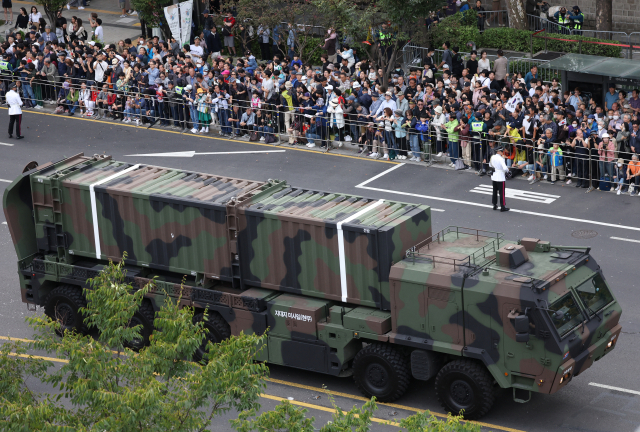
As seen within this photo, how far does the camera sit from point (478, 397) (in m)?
15.0

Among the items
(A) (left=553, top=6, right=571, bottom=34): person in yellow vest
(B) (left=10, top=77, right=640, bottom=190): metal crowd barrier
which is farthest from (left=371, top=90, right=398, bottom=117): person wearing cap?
(A) (left=553, top=6, right=571, bottom=34): person in yellow vest

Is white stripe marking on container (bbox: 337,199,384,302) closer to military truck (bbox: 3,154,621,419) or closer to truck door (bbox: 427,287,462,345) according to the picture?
military truck (bbox: 3,154,621,419)

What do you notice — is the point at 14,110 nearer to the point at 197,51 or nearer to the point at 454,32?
the point at 197,51

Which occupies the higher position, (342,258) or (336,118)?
(336,118)

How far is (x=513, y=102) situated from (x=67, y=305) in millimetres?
13857

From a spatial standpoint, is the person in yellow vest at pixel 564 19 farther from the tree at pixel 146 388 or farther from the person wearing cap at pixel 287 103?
the tree at pixel 146 388

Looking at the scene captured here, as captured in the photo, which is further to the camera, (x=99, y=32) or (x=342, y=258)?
(x=99, y=32)

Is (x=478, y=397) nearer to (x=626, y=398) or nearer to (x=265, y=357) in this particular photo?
(x=626, y=398)

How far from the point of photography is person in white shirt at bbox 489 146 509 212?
23719 mm

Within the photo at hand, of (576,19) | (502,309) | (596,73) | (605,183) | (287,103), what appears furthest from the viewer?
(576,19)

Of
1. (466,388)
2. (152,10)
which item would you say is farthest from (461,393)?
(152,10)

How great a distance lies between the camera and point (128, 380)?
35.2 feet

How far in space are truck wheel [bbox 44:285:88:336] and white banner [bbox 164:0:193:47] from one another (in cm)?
1988

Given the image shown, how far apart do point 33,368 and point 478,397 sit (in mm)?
6871
